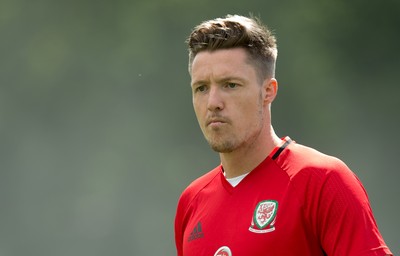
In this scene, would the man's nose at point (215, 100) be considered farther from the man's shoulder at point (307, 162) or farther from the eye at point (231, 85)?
the man's shoulder at point (307, 162)

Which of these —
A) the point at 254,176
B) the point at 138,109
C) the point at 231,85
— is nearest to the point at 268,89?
the point at 231,85

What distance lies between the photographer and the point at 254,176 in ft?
6.84

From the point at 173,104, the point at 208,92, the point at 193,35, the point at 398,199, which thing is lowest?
the point at 398,199

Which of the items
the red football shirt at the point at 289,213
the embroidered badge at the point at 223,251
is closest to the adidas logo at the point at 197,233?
the red football shirt at the point at 289,213

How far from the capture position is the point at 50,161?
5.84 metres

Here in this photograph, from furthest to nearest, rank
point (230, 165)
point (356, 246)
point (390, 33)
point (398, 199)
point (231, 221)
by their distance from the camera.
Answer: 1. point (390, 33)
2. point (398, 199)
3. point (230, 165)
4. point (231, 221)
5. point (356, 246)

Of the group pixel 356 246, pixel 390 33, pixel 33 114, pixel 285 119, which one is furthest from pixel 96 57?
pixel 356 246

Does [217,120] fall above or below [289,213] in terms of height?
above

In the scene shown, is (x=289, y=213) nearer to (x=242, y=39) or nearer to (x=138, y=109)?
(x=242, y=39)

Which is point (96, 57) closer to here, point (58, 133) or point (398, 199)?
point (58, 133)

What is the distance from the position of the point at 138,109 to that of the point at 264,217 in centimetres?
418

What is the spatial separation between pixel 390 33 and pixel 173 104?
6.56 feet

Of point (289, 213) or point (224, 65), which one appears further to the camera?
point (224, 65)

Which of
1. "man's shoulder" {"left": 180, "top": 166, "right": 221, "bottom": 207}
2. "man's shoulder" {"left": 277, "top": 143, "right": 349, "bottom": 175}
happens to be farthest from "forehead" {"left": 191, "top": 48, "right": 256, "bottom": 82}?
"man's shoulder" {"left": 180, "top": 166, "right": 221, "bottom": 207}
